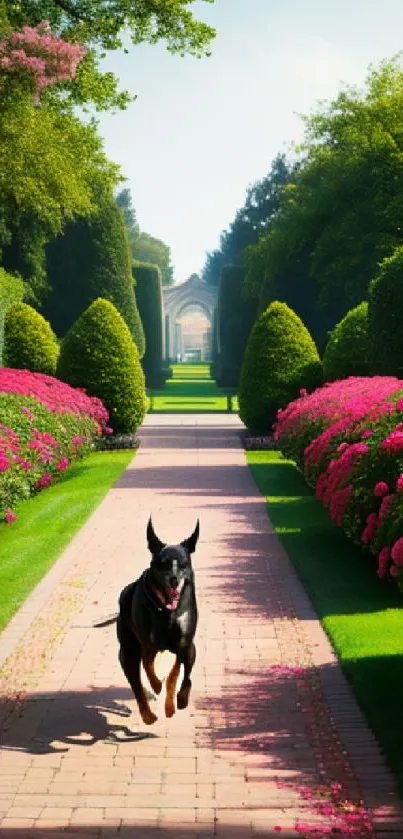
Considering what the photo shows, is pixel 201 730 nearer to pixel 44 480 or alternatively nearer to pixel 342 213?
pixel 44 480

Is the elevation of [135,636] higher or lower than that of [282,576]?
higher

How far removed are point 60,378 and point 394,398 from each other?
1702cm

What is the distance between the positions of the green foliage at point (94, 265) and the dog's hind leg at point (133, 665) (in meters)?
38.0

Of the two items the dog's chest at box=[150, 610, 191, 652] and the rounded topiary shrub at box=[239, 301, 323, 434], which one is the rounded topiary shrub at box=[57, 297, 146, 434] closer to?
the rounded topiary shrub at box=[239, 301, 323, 434]

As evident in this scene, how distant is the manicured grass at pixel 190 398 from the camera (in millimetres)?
46594

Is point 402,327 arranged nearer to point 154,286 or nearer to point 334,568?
point 334,568

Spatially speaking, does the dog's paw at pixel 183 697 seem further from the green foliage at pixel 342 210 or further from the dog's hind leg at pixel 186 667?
the green foliage at pixel 342 210

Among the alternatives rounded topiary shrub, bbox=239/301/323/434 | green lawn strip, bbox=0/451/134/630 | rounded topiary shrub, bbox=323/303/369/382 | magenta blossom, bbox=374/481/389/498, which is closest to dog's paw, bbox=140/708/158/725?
green lawn strip, bbox=0/451/134/630

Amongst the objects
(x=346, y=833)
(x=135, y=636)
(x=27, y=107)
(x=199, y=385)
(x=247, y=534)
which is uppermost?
(x=27, y=107)

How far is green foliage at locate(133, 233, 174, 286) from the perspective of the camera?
136250 mm

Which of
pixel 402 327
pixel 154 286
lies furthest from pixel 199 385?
pixel 402 327

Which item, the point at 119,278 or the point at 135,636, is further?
the point at 119,278

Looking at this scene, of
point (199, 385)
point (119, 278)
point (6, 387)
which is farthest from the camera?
point (199, 385)

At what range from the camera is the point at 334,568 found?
44.0ft
